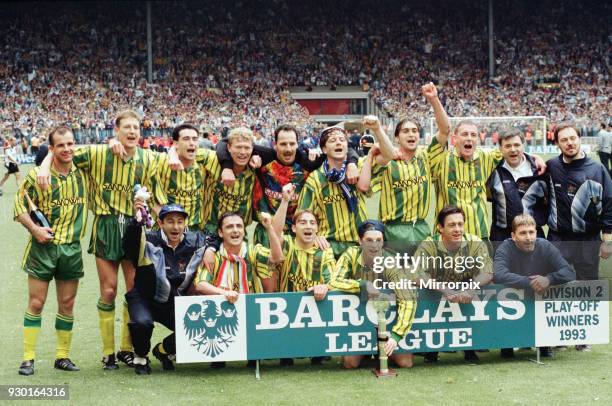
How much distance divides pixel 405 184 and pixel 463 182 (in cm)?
51

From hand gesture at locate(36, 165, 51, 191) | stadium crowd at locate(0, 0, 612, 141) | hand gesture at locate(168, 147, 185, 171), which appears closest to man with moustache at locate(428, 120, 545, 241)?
hand gesture at locate(168, 147, 185, 171)

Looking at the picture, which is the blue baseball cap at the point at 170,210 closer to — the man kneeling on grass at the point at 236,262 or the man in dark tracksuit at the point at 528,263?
the man kneeling on grass at the point at 236,262

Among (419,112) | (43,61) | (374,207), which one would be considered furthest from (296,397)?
(43,61)

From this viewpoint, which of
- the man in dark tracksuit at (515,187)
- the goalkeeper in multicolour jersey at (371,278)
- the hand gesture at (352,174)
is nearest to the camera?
the goalkeeper in multicolour jersey at (371,278)

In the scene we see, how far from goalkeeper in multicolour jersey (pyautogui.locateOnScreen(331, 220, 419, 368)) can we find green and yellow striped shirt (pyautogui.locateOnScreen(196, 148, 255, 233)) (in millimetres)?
1047

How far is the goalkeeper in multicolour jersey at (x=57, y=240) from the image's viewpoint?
6.29 metres

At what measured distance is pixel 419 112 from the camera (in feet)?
141

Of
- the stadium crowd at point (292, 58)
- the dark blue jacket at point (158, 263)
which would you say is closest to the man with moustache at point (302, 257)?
the dark blue jacket at point (158, 263)

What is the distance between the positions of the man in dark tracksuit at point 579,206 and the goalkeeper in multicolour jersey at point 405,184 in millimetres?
954

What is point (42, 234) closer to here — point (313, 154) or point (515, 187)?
point (313, 154)

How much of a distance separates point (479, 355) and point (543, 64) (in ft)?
142

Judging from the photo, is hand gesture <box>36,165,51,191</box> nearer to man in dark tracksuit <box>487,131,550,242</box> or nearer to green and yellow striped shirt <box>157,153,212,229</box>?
green and yellow striped shirt <box>157,153,212,229</box>

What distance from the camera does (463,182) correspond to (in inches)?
279

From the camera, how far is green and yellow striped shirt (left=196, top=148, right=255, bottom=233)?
7055mm
